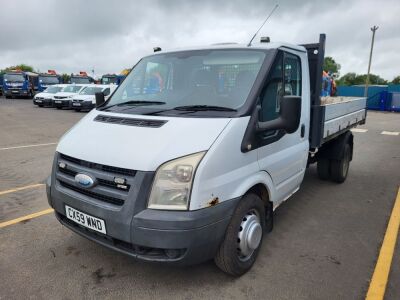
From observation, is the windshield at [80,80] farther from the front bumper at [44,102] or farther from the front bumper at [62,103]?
the front bumper at [62,103]

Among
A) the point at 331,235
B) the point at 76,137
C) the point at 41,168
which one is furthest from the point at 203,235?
the point at 41,168

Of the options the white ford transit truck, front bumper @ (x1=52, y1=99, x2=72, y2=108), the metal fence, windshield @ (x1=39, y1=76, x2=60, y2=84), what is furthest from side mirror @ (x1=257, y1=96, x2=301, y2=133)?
windshield @ (x1=39, y1=76, x2=60, y2=84)

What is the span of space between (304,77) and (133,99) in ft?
6.58

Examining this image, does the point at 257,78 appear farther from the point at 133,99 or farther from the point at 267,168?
the point at 133,99

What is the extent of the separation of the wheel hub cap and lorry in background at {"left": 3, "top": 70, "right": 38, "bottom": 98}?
34.0m

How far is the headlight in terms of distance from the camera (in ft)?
8.33

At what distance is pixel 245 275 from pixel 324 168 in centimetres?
346

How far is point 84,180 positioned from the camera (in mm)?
2811

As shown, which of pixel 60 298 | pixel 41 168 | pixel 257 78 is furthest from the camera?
pixel 41 168

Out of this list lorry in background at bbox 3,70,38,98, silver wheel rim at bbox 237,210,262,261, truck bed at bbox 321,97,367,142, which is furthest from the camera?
lorry in background at bbox 3,70,38,98

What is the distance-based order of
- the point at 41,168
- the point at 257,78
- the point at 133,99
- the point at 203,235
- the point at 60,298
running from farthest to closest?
the point at 41,168
the point at 133,99
the point at 257,78
the point at 60,298
the point at 203,235

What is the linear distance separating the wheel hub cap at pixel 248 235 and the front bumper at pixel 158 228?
1.01ft

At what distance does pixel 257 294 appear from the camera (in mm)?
2871

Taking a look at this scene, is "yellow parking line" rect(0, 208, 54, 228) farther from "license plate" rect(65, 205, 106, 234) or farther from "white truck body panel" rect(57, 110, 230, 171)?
"white truck body panel" rect(57, 110, 230, 171)
